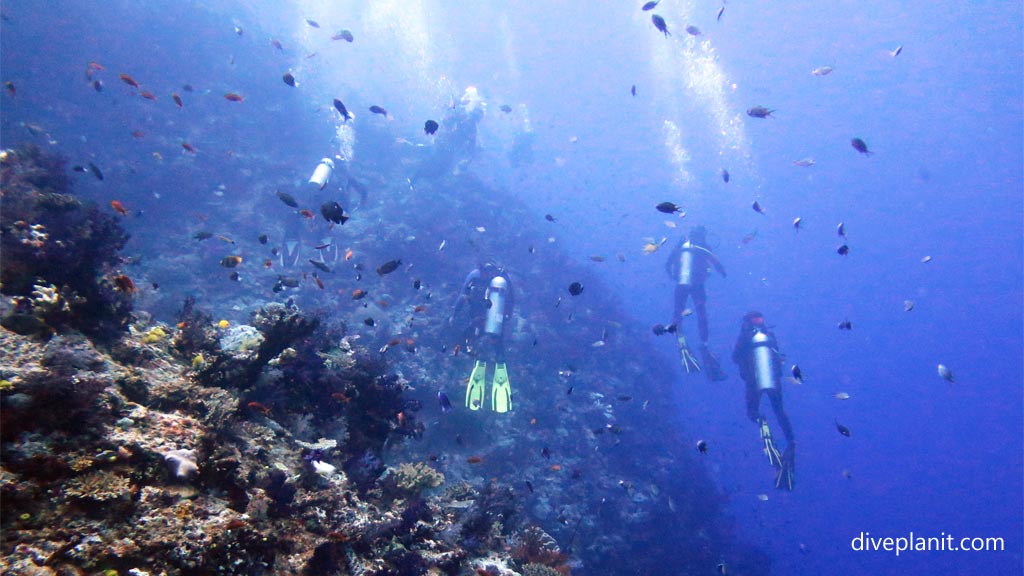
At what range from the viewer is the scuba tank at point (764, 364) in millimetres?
12852

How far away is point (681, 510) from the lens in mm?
14195

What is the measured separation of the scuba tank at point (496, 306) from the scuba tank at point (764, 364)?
8.44 metres

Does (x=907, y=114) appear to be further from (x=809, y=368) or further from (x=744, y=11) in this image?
(x=809, y=368)

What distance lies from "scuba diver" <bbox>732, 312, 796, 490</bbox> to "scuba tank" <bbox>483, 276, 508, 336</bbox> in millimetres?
8448

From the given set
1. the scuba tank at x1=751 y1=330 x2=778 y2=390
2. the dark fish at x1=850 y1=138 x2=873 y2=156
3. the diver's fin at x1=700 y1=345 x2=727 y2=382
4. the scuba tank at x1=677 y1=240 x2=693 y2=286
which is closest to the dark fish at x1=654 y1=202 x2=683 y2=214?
the dark fish at x1=850 y1=138 x2=873 y2=156

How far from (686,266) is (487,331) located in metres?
9.70

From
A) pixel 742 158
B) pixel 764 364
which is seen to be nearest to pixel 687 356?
pixel 764 364

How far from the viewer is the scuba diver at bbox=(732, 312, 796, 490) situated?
12.0 m

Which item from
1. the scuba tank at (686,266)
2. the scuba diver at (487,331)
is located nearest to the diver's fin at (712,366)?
the scuba tank at (686,266)

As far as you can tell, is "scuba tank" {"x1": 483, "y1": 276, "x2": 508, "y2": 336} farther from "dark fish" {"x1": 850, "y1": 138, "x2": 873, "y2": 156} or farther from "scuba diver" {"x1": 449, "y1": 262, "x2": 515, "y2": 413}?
"dark fish" {"x1": 850, "y1": 138, "x2": 873, "y2": 156}

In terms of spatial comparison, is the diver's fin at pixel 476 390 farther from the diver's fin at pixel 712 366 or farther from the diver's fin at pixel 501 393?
the diver's fin at pixel 712 366

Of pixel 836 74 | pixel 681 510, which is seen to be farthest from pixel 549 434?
pixel 836 74

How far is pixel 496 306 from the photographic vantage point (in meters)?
12.0

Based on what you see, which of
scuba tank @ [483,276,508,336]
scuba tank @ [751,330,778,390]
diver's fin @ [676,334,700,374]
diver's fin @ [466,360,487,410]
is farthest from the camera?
diver's fin @ [676,334,700,374]
